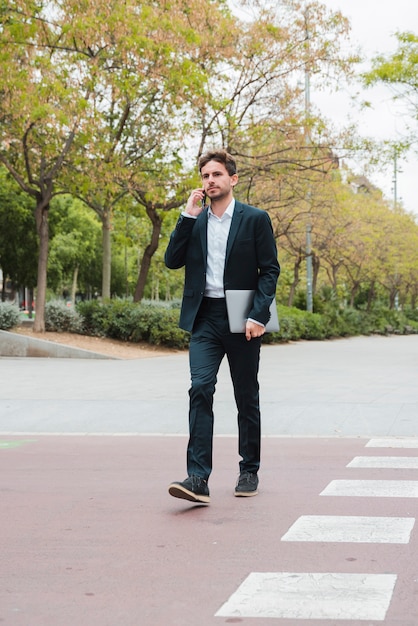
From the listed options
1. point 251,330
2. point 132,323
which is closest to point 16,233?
point 132,323

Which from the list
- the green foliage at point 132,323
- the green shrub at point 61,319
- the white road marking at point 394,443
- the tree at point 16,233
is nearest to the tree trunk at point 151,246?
the green foliage at point 132,323

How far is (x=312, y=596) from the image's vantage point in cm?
419

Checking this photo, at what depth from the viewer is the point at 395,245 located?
55375mm

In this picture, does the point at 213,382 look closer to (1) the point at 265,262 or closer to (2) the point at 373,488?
(1) the point at 265,262

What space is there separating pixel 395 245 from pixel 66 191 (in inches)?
1267

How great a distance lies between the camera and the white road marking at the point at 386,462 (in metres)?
7.67

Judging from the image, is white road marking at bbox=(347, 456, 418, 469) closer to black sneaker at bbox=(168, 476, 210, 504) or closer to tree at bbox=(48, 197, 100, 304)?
black sneaker at bbox=(168, 476, 210, 504)

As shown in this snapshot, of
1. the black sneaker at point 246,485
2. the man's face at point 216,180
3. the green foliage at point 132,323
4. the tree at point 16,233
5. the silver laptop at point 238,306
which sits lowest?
the black sneaker at point 246,485

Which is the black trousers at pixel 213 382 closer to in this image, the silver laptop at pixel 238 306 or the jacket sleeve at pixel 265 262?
the silver laptop at pixel 238 306

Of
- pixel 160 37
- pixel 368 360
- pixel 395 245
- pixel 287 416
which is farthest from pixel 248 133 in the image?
pixel 395 245

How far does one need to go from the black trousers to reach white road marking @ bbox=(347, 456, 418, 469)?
154 centimetres

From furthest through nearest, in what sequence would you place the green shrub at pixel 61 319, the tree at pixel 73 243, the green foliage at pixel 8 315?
the tree at pixel 73 243 → the green shrub at pixel 61 319 → the green foliage at pixel 8 315

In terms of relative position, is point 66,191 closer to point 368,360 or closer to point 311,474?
point 368,360

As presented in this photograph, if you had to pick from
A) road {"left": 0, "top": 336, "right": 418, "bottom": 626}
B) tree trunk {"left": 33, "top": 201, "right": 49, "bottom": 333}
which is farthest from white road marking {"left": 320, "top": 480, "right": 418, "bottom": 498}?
tree trunk {"left": 33, "top": 201, "right": 49, "bottom": 333}
